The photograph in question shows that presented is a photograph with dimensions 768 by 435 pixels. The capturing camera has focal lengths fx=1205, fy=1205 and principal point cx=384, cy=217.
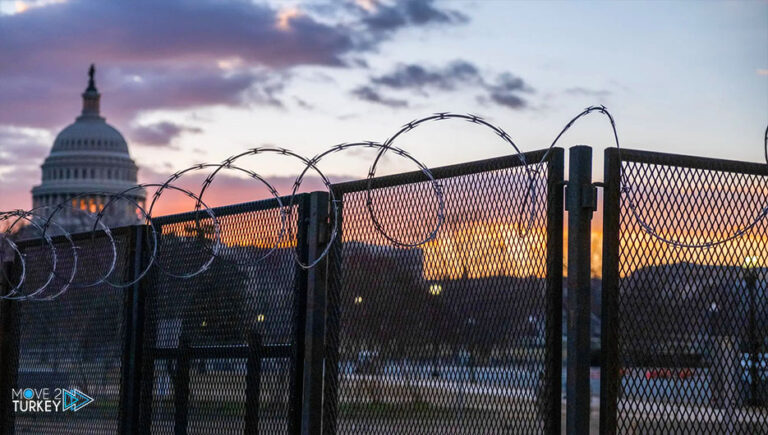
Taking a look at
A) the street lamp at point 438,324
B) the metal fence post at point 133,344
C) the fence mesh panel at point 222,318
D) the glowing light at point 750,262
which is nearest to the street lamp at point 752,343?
the glowing light at point 750,262

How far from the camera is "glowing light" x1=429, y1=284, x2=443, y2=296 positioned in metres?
6.94

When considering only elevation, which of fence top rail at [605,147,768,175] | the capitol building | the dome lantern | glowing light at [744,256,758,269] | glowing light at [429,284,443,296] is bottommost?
glowing light at [429,284,443,296]

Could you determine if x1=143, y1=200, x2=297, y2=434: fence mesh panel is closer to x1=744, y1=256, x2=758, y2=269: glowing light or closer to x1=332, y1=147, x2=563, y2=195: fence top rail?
x1=332, y1=147, x2=563, y2=195: fence top rail

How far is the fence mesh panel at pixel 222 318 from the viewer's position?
27.7ft

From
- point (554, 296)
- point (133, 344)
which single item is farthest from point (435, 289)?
point (133, 344)

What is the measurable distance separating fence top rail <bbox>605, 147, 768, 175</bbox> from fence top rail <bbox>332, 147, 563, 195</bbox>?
0.32 m

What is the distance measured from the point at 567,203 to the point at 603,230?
0.22 metres

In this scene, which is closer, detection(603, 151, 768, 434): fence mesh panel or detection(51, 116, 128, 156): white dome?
detection(603, 151, 768, 434): fence mesh panel

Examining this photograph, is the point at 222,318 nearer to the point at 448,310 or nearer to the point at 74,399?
the point at 448,310

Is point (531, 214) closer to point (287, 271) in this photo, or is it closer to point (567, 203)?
point (567, 203)

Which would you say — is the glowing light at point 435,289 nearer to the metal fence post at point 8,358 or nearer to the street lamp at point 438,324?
the street lamp at point 438,324

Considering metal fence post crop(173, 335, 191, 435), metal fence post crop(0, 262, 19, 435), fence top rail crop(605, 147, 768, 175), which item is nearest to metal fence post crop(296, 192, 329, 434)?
metal fence post crop(173, 335, 191, 435)

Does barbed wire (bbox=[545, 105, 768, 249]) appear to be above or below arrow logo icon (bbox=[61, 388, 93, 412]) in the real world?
above

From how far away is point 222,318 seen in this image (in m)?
9.09
